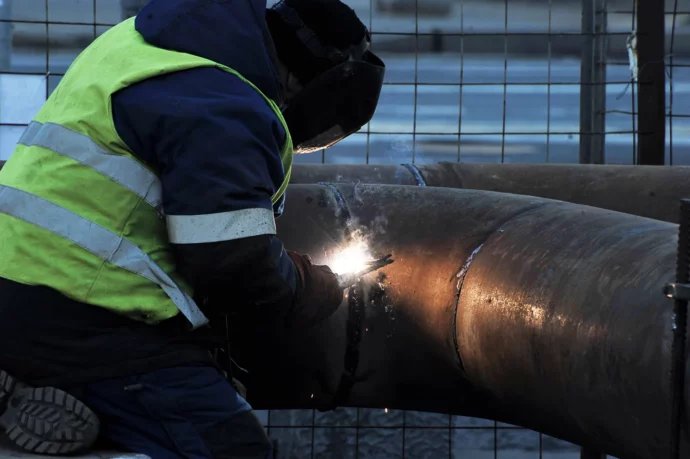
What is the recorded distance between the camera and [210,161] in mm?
1566

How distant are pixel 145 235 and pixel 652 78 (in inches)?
104

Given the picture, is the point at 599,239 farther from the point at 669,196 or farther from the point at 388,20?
the point at 388,20

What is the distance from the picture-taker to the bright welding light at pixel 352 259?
2.41 metres

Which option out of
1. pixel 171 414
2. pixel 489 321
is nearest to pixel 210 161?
pixel 171 414

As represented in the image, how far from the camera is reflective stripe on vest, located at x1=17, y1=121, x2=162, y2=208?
5.43 feet

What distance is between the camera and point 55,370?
170 cm

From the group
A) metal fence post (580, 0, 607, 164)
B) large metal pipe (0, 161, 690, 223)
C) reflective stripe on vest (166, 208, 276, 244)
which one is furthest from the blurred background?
reflective stripe on vest (166, 208, 276, 244)

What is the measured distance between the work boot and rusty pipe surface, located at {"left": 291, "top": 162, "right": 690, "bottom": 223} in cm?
164

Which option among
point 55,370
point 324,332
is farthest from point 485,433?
point 55,370

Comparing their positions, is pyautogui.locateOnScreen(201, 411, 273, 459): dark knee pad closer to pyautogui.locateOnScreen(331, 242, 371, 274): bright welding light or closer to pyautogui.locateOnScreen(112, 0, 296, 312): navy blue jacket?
pyautogui.locateOnScreen(112, 0, 296, 312): navy blue jacket

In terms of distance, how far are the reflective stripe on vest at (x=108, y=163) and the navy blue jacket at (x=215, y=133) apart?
0.11 feet

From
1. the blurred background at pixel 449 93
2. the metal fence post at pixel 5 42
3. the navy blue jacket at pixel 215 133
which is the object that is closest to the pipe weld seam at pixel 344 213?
the navy blue jacket at pixel 215 133

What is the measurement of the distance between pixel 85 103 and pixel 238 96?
0.31 meters

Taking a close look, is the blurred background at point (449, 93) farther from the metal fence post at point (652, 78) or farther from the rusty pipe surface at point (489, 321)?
the rusty pipe surface at point (489, 321)
